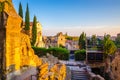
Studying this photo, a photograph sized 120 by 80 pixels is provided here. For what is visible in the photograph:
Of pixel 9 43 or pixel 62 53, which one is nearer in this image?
pixel 9 43

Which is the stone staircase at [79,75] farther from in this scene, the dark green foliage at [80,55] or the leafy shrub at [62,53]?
the leafy shrub at [62,53]

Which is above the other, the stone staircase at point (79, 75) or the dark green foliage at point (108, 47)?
the dark green foliage at point (108, 47)

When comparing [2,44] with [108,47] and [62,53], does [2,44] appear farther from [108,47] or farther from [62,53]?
[62,53]

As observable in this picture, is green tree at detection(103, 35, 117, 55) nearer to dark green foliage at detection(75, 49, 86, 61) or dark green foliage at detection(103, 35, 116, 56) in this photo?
dark green foliage at detection(103, 35, 116, 56)

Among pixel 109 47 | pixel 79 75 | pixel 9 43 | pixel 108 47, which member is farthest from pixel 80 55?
pixel 9 43

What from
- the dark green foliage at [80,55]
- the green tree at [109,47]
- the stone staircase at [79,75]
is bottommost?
the stone staircase at [79,75]

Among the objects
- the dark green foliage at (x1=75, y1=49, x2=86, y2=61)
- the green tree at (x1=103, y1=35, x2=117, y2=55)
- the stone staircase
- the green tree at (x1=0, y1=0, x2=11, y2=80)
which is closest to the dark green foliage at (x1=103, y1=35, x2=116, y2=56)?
the green tree at (x1=103, y1=35, x2=117, y2=55)

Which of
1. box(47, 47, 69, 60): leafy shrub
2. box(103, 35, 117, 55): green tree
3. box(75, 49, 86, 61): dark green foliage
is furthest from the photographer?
box(47, 47, 69, 60): leafy shrub

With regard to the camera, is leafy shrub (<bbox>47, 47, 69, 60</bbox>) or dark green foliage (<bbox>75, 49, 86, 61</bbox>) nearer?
dark green foliage (<bbox>75, 49, 86, 61</bbox>)

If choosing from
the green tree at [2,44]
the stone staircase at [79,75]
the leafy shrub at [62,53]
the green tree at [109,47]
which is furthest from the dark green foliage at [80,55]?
the green tree at [2,44]

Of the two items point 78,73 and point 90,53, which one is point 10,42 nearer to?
point 78,73

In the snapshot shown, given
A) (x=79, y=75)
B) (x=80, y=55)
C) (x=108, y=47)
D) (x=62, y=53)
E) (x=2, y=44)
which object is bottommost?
(x=79, y=75)

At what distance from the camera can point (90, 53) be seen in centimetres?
A: 3053

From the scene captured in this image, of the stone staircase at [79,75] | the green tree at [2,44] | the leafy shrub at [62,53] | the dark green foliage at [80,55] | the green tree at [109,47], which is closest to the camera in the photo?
the green tree at [2,44]
